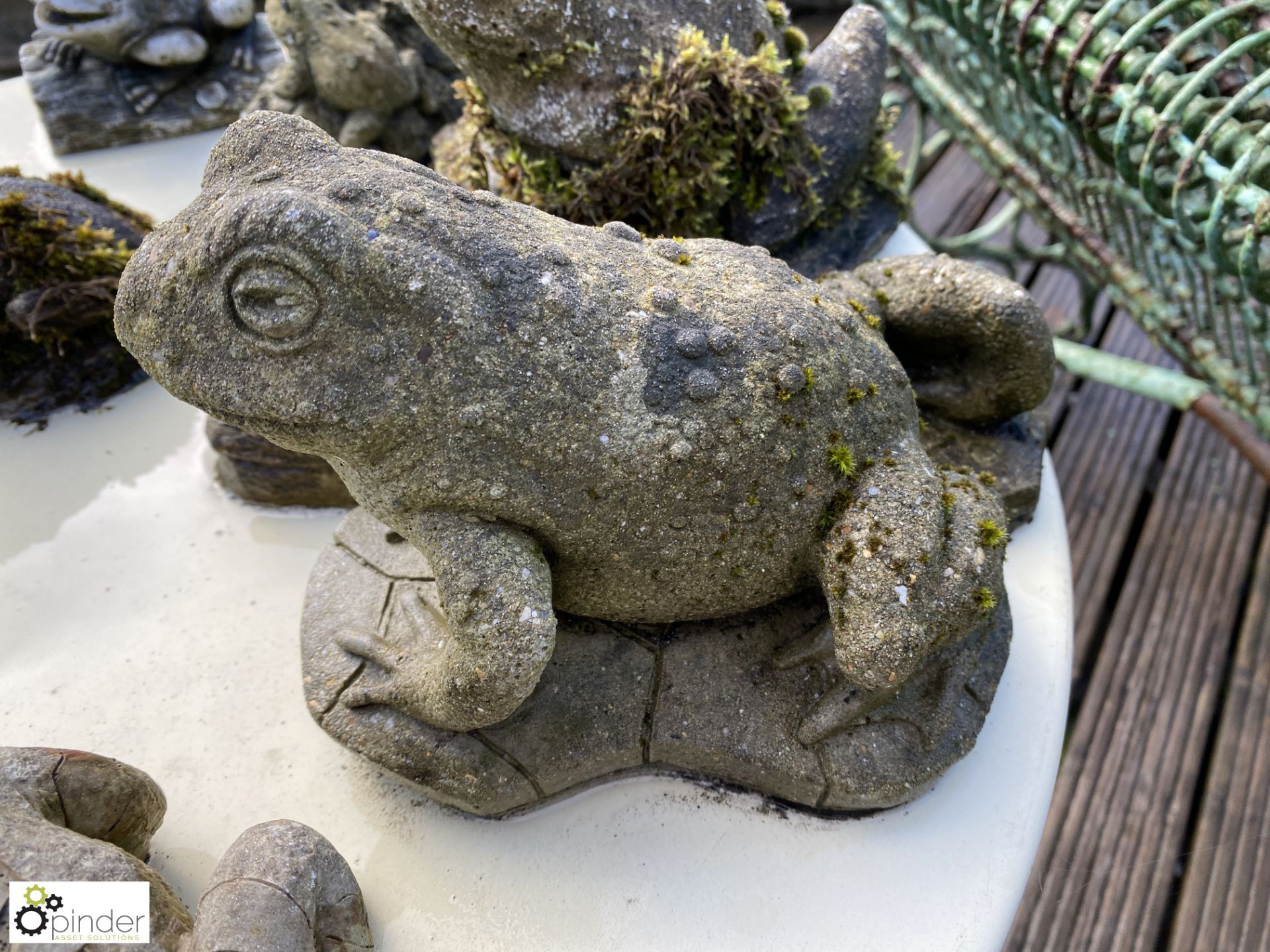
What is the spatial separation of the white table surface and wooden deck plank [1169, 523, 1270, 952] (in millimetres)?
978

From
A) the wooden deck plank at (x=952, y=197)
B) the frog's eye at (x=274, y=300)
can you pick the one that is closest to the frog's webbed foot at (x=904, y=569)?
the frog's eye at (x=274, y=300)

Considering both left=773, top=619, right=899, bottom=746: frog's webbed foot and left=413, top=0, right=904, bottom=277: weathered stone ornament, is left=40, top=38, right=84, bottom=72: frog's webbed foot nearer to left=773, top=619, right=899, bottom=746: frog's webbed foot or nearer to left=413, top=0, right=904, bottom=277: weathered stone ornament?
left=413, top=0, right=904, bottom=277: weathered stone ornament

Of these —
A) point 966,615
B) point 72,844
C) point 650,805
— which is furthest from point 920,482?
point 72,844

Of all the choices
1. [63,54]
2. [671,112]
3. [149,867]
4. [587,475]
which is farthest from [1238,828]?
[63,54]

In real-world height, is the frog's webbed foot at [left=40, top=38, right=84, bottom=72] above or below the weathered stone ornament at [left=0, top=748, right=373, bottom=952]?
below

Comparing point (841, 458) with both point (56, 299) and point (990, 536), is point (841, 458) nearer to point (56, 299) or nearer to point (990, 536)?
point (990, 536)

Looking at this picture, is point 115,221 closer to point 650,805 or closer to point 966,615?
point 650,805

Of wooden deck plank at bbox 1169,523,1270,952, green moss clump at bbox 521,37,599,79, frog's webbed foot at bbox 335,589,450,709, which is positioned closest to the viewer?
frog's webbed foot at bbox 335,589,450,709

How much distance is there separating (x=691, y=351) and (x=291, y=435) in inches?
26.7

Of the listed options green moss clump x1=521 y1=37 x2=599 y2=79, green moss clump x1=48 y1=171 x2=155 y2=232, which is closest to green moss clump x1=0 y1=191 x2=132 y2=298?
green moss clump x1=48 y1=171 x2=155 y2=232

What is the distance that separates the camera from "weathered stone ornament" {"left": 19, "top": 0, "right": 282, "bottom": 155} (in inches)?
142

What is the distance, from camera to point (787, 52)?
2.79 m

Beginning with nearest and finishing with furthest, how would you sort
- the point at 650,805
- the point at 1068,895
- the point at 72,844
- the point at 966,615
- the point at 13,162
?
the point at 72,844
the point at 966,615
the point at 650,805
the point at 1068,895
the point at 13,162

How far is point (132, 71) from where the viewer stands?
3762 millimetres
